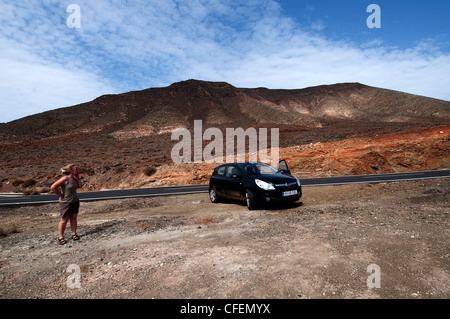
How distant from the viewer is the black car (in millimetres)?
8180

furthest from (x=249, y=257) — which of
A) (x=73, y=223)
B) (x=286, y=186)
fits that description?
(x=286, y=186)

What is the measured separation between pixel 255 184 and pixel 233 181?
1215 mm

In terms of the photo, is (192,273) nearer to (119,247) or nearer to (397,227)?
(119,247)

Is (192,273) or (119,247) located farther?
(119,247)

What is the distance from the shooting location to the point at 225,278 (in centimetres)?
361

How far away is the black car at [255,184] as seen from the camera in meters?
8.18

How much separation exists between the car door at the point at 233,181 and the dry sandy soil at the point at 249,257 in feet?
5.91

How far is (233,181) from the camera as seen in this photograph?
9.37 m

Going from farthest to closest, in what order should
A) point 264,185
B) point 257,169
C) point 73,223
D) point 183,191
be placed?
point 183,191 < point 257,169 < point 264,185 < point 73,223

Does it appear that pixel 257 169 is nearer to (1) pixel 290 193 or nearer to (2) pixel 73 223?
(1) pixel 290 193

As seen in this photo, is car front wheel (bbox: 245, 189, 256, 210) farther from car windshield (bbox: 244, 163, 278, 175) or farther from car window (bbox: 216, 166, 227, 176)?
car window (bbox: 216, 166, 227, 176)

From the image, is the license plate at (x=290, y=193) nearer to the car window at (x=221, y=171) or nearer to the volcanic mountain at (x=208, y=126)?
the car window at (x=221, y=171)
